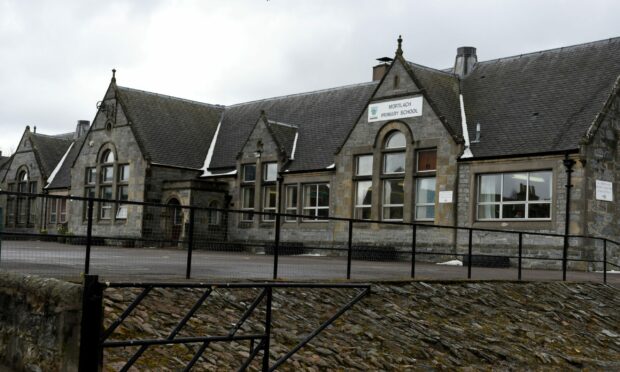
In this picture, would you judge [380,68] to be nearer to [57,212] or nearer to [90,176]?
[90,176]

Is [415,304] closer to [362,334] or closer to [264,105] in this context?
[362,334]

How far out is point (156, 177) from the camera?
124 ft

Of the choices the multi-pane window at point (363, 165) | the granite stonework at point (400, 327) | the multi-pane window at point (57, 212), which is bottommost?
the granite stonework at point (400, 327)

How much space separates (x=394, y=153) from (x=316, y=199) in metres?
4.84

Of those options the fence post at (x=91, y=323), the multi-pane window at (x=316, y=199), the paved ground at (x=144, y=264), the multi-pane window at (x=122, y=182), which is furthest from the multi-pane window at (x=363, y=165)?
the fence post at (x=91, y=323)

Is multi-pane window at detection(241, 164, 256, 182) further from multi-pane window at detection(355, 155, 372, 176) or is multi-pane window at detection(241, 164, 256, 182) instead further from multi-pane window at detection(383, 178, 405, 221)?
multi-pane window at detection(383, 178, 405, 221)

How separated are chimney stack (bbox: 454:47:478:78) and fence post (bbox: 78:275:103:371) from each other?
29227 millimetres

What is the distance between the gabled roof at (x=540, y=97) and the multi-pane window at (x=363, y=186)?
471cm

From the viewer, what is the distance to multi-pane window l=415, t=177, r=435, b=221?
29.3 metres

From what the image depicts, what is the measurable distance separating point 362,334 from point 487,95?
69.6ft

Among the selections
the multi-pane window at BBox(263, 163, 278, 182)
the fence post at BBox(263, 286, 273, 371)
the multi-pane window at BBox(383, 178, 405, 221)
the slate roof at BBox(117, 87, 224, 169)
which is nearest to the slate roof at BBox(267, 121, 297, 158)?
the multi-pane window at BBox(263, 163, 278, 182)

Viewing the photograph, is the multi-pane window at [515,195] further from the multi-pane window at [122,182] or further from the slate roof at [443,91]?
the multi-pane window at [122,182]

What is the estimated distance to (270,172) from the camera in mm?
36031

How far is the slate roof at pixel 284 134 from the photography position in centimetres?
3569
